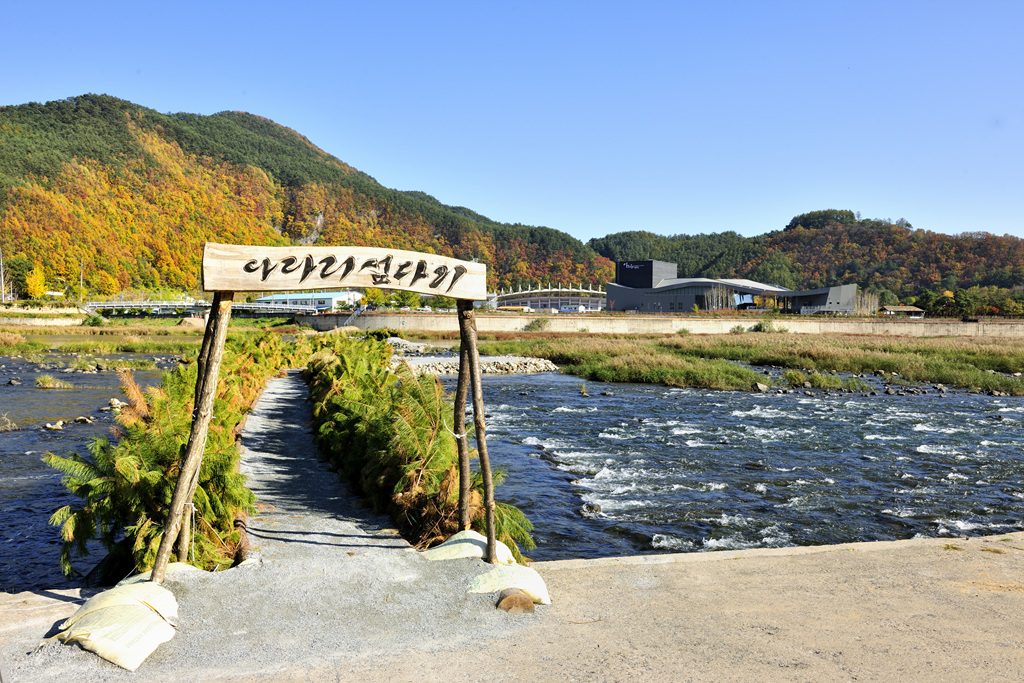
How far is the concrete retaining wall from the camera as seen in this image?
214 feet

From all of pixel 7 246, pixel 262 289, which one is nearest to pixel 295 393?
pixel 262 289

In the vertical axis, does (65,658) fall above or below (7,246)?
below

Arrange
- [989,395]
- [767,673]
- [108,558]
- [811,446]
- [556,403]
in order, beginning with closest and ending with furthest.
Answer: [767,673] < [108,558] < [811,446] < [556,403] < [989,395]

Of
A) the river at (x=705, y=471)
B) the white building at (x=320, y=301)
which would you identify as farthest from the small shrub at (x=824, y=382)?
the white building at (x=320, y=301)

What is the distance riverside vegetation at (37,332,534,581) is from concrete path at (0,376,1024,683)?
0.41m

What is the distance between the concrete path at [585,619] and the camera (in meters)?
4.04

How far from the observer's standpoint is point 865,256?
16062cm

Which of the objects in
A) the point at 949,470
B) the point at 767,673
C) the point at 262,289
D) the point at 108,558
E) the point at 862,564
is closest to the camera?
the point at 767,673

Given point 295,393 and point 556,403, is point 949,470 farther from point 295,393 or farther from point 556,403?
point 295,393

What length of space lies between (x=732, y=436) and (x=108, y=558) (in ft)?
44.6

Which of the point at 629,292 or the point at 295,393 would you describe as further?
the point at 629,292

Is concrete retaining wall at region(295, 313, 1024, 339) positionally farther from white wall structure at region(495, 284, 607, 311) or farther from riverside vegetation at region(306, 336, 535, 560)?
white wall structure at region(495, 284, 607, 311)

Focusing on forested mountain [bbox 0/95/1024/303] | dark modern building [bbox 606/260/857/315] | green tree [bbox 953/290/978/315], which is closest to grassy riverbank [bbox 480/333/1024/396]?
dark modern building [bbox 606/260/857/315]

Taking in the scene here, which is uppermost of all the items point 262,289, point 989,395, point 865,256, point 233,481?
point 865,256
